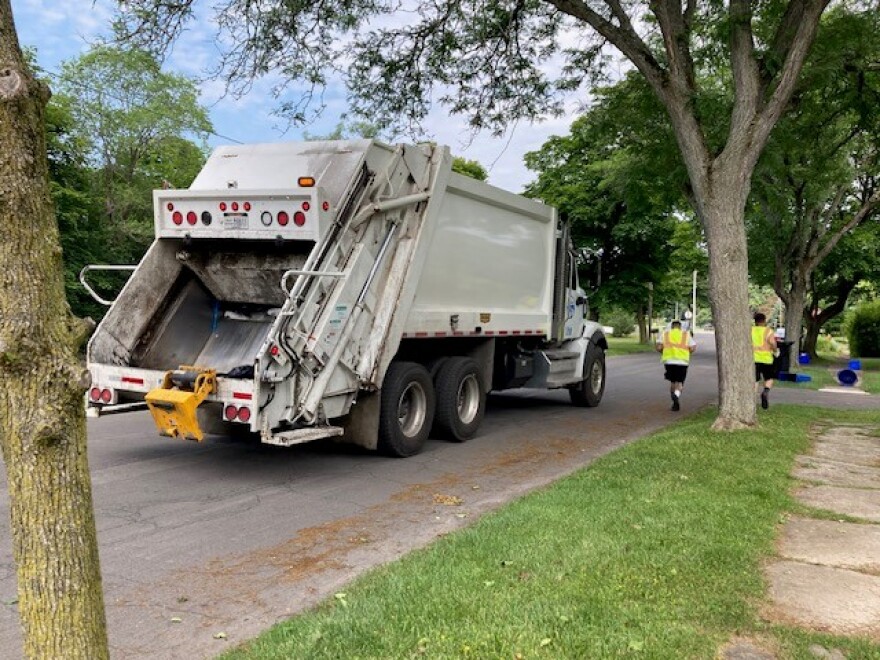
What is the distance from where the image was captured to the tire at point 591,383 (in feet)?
40.2

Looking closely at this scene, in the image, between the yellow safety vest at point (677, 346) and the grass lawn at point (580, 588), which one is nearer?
the grass lawn at point (580, 588)

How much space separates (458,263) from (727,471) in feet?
11.7

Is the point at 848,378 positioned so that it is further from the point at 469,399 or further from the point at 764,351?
the point at 469,399

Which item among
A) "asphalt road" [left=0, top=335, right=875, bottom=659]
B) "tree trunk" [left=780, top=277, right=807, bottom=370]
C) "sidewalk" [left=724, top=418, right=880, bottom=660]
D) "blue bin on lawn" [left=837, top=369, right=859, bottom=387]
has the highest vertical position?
"tree trunk" [left=780, top=277, right=807, bottom=370]

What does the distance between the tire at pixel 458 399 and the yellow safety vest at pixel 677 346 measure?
409 centimetres

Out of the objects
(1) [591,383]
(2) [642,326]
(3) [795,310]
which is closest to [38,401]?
(1) [591,383]

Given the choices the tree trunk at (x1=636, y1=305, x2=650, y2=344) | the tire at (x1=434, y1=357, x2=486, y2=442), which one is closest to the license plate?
the tire at (x1=434, y1=357, x2=486, y2=442)

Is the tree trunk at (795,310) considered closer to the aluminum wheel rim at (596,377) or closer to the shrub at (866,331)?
the aluminum wheel rim at (596,377)

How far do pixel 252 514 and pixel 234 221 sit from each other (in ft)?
9.21

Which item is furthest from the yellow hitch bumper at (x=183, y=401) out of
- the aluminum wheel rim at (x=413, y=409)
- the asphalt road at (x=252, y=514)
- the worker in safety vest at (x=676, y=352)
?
the worker in safety vest at (x=676, y=352)

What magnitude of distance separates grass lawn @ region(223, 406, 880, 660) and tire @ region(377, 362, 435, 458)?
203 cm

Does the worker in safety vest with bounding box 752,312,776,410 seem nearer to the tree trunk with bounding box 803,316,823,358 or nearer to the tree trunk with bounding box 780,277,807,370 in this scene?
the tree trunk with bounding box 780,277,807,370

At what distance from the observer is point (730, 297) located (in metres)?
8.92

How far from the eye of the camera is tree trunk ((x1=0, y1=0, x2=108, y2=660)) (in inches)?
78.6
